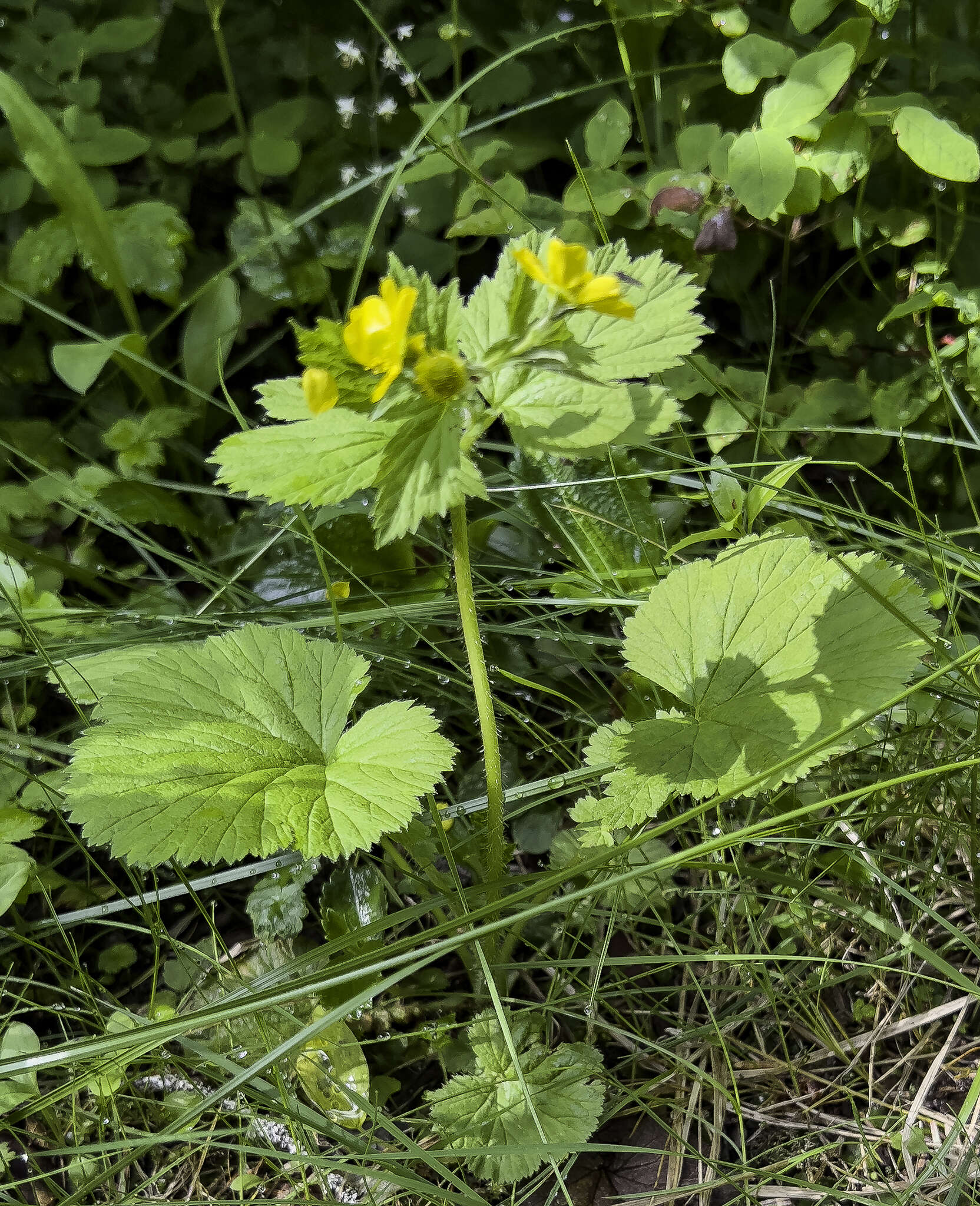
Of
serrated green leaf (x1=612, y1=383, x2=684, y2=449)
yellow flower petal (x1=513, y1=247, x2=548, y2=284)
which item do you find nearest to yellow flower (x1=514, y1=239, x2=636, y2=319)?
yellow flower petal (x1=513, y1=247, x2=548, y2=284)

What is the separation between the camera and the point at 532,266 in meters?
0.61

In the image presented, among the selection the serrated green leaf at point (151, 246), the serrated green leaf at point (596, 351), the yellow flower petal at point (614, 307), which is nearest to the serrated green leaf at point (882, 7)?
the serrated green leaf at point (596, 351)

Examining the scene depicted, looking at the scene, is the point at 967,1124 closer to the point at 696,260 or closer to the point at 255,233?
the point at 696,260

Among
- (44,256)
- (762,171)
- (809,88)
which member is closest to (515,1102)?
(762,171)

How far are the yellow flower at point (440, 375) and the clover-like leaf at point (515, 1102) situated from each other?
537mm

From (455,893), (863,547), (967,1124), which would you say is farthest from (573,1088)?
(863,547)

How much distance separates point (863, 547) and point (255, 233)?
1046 millimetres

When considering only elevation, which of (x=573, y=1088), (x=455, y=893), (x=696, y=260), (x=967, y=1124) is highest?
(x=696, y=260)

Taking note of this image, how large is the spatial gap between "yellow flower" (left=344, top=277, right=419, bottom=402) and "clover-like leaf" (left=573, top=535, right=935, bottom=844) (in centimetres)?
37

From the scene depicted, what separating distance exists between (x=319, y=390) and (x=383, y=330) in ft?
0.19

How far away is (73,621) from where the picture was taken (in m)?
1.26

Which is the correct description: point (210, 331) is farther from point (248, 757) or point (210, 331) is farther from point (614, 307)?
point (614, 307)

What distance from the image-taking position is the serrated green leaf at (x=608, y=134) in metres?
1.32

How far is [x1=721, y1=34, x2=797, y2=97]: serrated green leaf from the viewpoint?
1189 millimetres
